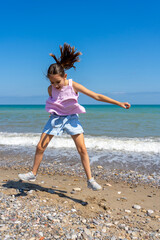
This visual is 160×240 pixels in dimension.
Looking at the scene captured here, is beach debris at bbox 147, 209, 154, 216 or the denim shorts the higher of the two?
the denim shorts

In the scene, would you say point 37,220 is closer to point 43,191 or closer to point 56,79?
point 43,191

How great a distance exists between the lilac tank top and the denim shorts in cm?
9

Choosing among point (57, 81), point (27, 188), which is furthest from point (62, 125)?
point (27, 188)

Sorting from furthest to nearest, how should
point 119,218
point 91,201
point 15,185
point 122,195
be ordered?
point 15,185 < point 122,195 < point 91,201 < point 119,218

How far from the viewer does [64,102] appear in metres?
3.82

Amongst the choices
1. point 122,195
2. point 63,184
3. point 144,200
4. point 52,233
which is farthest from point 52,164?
point 52,233

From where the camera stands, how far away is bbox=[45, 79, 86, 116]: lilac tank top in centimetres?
379

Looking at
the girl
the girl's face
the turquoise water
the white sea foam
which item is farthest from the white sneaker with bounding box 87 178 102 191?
the turquoise water

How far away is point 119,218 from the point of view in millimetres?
3328

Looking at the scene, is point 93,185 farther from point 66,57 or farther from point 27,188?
point 66,57

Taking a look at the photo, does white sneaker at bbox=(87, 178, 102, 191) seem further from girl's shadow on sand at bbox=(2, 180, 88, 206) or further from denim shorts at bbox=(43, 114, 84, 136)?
denim shorts at bbox=(43, 114, 84, 136)

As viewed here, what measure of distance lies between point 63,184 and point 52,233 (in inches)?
86.4

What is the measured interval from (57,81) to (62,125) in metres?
0.73

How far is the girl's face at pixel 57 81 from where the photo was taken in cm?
367
